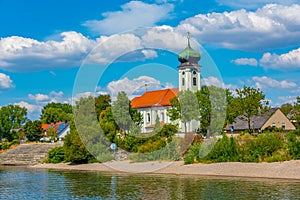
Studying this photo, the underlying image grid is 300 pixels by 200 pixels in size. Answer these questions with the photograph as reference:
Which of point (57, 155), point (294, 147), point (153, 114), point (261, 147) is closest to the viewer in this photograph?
point (294, 147)

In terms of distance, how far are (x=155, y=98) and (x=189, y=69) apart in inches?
449

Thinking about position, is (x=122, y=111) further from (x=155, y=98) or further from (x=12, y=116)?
(x=12, y=116)

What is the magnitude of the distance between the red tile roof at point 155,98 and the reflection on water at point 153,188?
46.2 metres

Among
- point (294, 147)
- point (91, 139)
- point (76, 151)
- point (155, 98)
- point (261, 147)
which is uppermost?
point (155, 98)

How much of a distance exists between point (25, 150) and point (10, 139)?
2766 centimetres

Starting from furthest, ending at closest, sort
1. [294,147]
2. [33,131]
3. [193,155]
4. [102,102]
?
[33,131]
[102,102]
[193,155]
[294,147]

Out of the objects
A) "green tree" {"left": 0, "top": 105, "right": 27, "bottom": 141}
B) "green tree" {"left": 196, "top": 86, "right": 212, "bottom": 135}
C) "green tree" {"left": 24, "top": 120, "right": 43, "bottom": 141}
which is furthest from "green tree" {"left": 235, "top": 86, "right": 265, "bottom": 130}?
"green tree" {"left": 0, "top": 105, "right": 27, "bottom": 141}

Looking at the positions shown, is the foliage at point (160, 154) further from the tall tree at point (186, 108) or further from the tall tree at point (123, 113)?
the tall tree at point (186, 108)

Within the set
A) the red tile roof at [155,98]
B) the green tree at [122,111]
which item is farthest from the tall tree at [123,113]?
the red tile roof at [155,98]

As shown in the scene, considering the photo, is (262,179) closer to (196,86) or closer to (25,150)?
(196,86)

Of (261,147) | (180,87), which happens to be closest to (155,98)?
(180,87)

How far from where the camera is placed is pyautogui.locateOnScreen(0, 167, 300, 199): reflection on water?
31.2 m

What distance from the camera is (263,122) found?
72.4m

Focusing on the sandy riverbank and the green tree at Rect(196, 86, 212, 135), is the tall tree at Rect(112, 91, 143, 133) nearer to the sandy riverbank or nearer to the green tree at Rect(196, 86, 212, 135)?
the sandy riverbank
